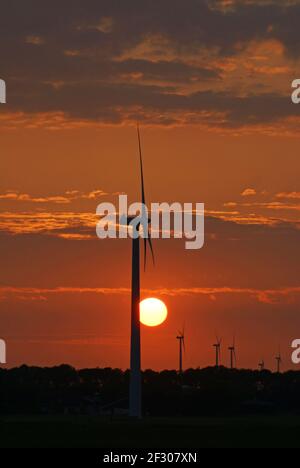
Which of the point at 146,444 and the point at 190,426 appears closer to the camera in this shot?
the point at 146,444

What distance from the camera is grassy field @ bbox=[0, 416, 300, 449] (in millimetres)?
98562

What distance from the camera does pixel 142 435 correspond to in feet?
359

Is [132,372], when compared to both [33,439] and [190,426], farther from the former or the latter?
[33,439]

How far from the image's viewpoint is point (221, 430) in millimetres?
119438

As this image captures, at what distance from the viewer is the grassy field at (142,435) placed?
98.6 metres
